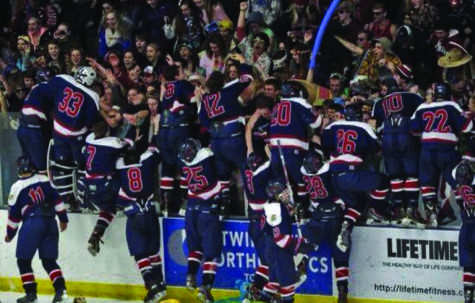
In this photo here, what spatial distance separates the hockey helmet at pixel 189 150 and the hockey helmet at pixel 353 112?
1618mm

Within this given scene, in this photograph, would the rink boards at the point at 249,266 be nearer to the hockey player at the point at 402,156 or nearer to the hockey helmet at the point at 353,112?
the hockey player at the point at 402,156

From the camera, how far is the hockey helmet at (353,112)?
14.8 meters

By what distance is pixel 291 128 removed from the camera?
1530 centimetres

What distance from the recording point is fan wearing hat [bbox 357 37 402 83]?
15.9 meters

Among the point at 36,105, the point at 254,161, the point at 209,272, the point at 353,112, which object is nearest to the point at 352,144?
the point at 353,112

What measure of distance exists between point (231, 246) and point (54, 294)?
2.29m

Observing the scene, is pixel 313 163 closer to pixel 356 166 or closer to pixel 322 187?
pixel 322 187

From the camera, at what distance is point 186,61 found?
55.3 feet

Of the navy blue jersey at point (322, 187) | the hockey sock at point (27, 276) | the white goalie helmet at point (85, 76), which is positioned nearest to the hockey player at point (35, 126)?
the white goalie helmet at point (85, 76)

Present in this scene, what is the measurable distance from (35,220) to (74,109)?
1380 mm

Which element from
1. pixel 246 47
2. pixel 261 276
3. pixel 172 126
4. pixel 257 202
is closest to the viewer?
pixel 257 202

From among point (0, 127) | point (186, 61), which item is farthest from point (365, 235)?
point (0, 127)

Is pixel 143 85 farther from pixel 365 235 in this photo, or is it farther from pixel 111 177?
pixel 365 235

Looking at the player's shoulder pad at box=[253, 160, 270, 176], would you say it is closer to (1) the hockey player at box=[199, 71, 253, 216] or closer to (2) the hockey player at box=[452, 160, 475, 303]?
(1) the hockey player at box=[199, 71, 253, 216]
